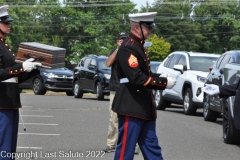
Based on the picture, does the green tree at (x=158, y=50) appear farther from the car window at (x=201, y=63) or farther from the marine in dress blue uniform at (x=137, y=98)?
the marine in dress blue uniform at (x=137, y=98)

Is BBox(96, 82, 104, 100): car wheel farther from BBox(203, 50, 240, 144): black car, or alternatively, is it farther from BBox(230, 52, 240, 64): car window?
BBox(230, 52, 240, 64): car window

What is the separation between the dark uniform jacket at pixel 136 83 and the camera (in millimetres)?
7391

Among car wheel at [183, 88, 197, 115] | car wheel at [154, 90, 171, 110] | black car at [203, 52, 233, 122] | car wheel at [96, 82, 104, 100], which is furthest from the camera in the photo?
car wheel at [96, 82, 104, 100]

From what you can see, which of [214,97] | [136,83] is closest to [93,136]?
[214,97]

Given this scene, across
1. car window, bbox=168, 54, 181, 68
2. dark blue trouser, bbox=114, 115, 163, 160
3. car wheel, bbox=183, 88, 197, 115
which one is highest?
dark blue trouser, bbox=114, 115, 163, 160

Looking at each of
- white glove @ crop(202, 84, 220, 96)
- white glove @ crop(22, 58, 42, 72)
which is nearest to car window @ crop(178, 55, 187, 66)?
white glove @ crop(202, 84, 220, 96)

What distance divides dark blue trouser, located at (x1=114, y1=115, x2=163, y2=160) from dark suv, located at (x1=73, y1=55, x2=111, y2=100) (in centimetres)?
1840

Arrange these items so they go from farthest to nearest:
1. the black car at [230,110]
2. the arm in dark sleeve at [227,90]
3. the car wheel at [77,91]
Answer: the car wheel at [77,91] < the black car at [230,110] < the arm in dark sleeve at [227,90]

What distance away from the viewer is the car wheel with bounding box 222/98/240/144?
41.6ft

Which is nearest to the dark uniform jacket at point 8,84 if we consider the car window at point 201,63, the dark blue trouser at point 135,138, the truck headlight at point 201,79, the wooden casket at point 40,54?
the wooden casket at point 40,54

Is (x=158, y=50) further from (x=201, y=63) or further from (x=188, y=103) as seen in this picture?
(x=188, y=103)

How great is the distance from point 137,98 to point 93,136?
20.7 feet

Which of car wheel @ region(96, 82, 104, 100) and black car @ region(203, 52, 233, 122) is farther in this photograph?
car wheel @ region(96, 82, 104, 100)

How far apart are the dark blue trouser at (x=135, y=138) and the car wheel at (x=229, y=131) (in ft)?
17.1
